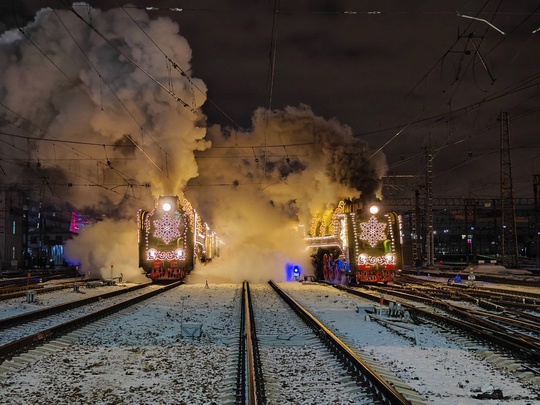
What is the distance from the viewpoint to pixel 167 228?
96.8 feet

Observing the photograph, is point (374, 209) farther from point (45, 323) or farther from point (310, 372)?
point (310, 372)

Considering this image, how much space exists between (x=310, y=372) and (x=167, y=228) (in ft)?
71.4

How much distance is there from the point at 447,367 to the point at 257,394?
11.6 ft

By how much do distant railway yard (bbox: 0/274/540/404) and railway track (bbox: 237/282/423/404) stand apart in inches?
1.0

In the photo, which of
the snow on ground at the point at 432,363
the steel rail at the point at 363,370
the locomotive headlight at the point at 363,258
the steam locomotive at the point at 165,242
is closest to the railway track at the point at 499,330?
the snow on ground at the point at 432,363

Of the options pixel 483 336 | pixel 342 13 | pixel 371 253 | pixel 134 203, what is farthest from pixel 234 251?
pixel 483 336

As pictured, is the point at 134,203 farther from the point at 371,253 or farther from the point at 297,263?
the point at 371,253

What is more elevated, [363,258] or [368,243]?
[368,243]

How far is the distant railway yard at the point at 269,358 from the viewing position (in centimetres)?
737

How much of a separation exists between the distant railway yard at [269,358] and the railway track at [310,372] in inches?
1.0

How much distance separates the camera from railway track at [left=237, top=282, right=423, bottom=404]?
23.4 feet

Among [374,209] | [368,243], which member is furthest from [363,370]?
[374,209]

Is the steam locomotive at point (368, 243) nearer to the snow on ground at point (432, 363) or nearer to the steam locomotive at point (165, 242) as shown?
the steam locomotive at point (165, 242)

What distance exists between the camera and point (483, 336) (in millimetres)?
11328
